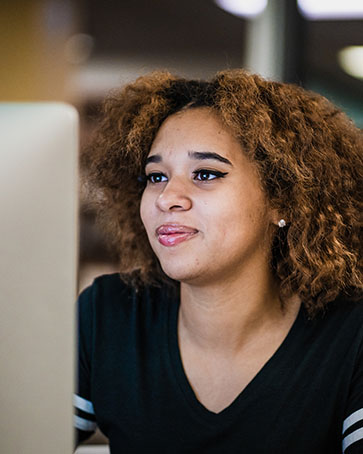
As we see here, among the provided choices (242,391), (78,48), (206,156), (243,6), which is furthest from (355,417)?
(78,48)

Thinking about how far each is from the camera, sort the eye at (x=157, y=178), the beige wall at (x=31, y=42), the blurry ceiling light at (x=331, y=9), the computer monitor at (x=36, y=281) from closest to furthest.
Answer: the computer monitor at (x=36, y=281), the eye at (x=157, y=178), the blurry ceiling light at (x=331, y=9), the beige wall at (x=31, y=42)

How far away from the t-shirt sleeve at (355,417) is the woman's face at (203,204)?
0.32m

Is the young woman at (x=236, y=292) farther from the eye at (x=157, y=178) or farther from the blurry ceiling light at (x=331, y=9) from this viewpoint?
the blurry ceiling light at (x=331, y=9)

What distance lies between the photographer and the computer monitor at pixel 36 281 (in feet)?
1.84

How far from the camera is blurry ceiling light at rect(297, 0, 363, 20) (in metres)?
2.61

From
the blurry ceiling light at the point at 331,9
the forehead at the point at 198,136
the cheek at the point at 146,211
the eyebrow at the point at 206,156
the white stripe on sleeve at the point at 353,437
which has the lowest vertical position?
the white stripe on sleeve at the point at 353,437

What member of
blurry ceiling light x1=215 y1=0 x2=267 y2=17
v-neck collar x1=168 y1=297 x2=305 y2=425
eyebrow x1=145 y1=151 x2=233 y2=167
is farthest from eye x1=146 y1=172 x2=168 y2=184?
blurry ceiling light x1=215 y1=0 x2=267 y2=17

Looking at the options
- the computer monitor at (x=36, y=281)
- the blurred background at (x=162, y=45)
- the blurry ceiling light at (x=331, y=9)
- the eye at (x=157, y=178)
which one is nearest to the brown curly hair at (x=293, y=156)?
the eye at (x=157, y=178)

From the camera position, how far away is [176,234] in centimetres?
121

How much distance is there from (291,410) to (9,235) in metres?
0.79

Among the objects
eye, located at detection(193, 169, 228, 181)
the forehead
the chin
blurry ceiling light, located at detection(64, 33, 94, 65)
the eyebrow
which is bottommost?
the chin

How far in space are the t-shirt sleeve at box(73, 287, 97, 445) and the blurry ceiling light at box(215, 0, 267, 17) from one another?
193 cm

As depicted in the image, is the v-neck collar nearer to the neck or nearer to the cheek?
the neck

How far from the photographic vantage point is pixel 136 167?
4.85 ft
